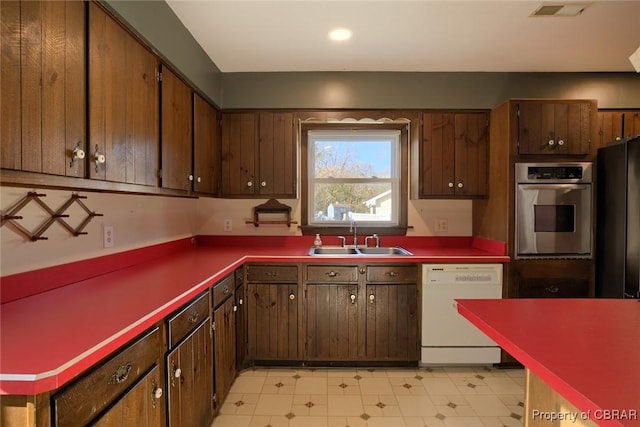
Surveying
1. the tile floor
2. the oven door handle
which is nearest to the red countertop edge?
the tile floor

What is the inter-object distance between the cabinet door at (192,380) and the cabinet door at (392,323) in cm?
128

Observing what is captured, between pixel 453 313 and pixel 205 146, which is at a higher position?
pixel 205 146

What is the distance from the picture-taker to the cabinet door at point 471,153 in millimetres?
2865

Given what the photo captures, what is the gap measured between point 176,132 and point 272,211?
51.6 inches

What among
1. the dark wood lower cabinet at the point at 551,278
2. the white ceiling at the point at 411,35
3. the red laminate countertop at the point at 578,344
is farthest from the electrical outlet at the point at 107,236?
the dark wood lower cabinet at the point at 551,278

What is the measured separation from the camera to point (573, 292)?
2594 mm

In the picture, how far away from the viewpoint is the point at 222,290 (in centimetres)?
207

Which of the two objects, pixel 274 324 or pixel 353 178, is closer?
pixel 274 324

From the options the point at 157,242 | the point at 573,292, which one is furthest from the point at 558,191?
the point at 157,242

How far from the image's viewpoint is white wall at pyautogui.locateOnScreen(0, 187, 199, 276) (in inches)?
52.1

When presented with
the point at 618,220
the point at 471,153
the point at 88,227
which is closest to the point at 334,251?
the point at 471,153

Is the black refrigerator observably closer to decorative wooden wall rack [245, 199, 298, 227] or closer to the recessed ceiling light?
the recessed ceiling light

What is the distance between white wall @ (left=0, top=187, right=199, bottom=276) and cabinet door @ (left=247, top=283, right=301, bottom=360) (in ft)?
2.82

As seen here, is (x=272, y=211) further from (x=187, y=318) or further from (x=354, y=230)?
(x=187, y=318)
